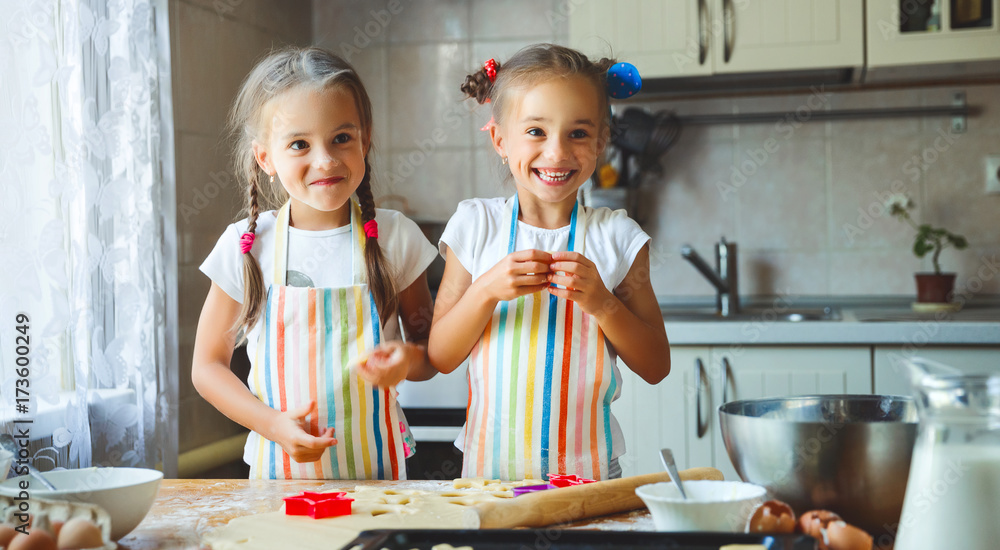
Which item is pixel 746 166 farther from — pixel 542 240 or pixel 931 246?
pixel 542 240

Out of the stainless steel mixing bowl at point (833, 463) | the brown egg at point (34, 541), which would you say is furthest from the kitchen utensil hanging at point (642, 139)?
the brown egg at point (34, 541)

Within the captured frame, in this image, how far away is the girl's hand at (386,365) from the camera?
38.0 inches

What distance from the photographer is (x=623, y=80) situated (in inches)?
43.9

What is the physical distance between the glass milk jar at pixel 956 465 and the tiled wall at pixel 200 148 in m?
1.63

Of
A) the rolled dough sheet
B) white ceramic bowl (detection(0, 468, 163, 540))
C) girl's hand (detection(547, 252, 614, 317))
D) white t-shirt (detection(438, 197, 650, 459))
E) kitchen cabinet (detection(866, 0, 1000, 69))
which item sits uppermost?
kitchen cabinet (detection(866, 0, 1000, 69))

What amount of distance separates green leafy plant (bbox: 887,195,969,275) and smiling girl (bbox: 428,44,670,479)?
1351 mm

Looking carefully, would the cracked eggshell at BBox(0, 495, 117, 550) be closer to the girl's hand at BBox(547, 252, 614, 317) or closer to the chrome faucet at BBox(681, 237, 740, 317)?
the girl's hand at BBox(547, 252, 614, 317)

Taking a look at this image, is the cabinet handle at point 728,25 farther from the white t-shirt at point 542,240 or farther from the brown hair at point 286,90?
the brown hair at point 286,90

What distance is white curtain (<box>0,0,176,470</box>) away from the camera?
Result: 4.23ft

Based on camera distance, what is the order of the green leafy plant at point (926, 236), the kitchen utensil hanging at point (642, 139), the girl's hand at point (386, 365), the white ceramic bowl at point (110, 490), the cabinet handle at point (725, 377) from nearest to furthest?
1. the white ceramic bowl at point (110, 490)
2. the girl's hand at point (386, 365)
3. the cabinet handle at point (725, 377)
4. the green leafy plant at point (926, 236)
5. the kitchen utensil hanging at point (642, 139)

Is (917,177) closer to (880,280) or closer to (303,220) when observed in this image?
(880,280)

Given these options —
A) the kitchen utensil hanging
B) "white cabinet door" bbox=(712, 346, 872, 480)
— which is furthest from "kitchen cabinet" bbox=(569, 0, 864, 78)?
"white cabinet door" bbox=(712, 346, 872, 480)

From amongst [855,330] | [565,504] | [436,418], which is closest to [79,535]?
[565,504]

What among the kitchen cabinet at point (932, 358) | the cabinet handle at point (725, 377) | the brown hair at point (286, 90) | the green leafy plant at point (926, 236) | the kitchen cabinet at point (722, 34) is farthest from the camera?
the green leafy plant at point (926, 236)
